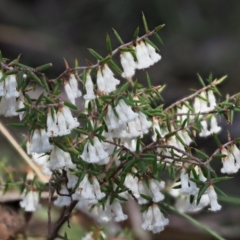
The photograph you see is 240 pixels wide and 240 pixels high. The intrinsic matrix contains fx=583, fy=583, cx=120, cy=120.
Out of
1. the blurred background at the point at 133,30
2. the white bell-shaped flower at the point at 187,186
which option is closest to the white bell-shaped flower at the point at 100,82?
the white bell-shaped flower at the point at 187,186

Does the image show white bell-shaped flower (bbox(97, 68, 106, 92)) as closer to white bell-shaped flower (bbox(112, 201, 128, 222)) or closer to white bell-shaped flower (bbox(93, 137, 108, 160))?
white bell-shaped flower (bbox(93, 137, 108, 160))

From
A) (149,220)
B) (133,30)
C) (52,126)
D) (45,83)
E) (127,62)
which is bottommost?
(149,220)

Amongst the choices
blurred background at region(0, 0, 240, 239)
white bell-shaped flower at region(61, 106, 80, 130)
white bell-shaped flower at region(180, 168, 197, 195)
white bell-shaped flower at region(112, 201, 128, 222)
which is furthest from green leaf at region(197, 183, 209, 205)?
blurred background at region(0, 0, 240, 239)

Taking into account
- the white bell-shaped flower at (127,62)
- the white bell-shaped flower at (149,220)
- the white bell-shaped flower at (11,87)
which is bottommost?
the white bell-shaped flower at (149,220)

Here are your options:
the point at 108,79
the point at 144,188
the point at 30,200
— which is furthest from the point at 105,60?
the point at 30,200

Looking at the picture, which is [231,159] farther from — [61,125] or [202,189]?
[61,125]

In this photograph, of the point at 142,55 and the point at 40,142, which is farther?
the point at 142,55

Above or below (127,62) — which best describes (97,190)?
below

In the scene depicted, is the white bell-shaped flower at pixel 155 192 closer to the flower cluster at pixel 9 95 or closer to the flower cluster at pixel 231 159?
the flower cluster at pixel 231 159
